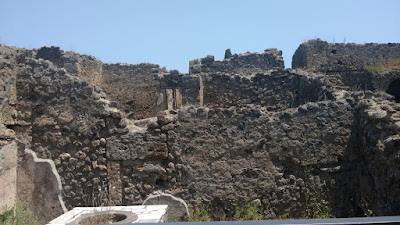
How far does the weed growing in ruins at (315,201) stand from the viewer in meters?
5.53

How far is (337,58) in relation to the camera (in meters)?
16.0

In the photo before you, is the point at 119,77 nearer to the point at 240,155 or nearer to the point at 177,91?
the point at 177,91

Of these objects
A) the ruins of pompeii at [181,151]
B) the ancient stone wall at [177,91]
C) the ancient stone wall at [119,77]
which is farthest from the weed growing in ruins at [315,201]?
the ancient stone wall at [119,77]

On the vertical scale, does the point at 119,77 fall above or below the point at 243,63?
below

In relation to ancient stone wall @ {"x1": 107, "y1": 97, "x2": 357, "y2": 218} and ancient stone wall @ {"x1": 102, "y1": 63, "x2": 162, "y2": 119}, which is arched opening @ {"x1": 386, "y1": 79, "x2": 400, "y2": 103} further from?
ancient stone wall @ {"x1": 107, "y1": 97, "x2": 357, "y2": 218}

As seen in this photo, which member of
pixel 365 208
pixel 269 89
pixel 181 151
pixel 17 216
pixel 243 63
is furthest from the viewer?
pixel 243 63

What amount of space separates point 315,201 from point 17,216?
4.84 metres

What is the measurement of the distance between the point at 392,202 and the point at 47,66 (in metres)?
5.97

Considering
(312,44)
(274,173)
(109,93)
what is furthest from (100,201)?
(312,44)

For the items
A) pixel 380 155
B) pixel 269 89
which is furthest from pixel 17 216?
pixel 269 89

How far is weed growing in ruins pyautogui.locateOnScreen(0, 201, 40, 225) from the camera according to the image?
5.45m

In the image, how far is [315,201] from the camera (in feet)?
18.3

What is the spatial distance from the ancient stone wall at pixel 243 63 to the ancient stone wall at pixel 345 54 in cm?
171

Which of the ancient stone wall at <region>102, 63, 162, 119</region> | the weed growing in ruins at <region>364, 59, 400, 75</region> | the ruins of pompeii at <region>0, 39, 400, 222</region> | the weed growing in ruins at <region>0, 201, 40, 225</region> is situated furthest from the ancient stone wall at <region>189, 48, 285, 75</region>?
the weed growing in ruins at <region>0, 201, 40, 225</region>
